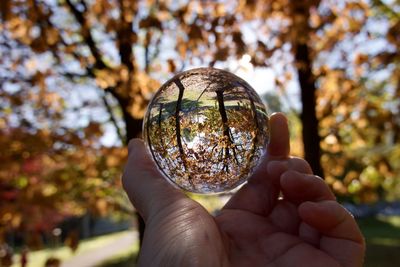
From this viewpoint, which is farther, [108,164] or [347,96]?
[347,96]

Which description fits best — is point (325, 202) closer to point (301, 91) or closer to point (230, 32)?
point (230, 32)

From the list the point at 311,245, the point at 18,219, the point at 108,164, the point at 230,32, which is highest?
the point at 230,32

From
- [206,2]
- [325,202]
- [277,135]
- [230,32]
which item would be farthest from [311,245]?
[206,2]

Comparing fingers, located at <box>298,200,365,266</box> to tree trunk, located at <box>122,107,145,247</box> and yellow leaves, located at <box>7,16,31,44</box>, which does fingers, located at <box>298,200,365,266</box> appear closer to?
tree trunk, located at <box>122,107,145,247</box>

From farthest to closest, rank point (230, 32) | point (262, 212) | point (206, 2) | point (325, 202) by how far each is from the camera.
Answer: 1. point (206, 2)
2. point (230, 32)
3. point (262, 212)
4. point (325, 202)

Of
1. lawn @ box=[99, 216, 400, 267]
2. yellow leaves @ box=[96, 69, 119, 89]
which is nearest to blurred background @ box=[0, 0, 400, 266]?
yellow leaves @ box=[96, 69, 119, 89]

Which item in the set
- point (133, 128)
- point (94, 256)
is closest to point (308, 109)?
point (133, 128)

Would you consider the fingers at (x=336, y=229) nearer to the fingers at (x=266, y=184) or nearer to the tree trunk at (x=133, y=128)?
the fingers at (x=266, y=184)
